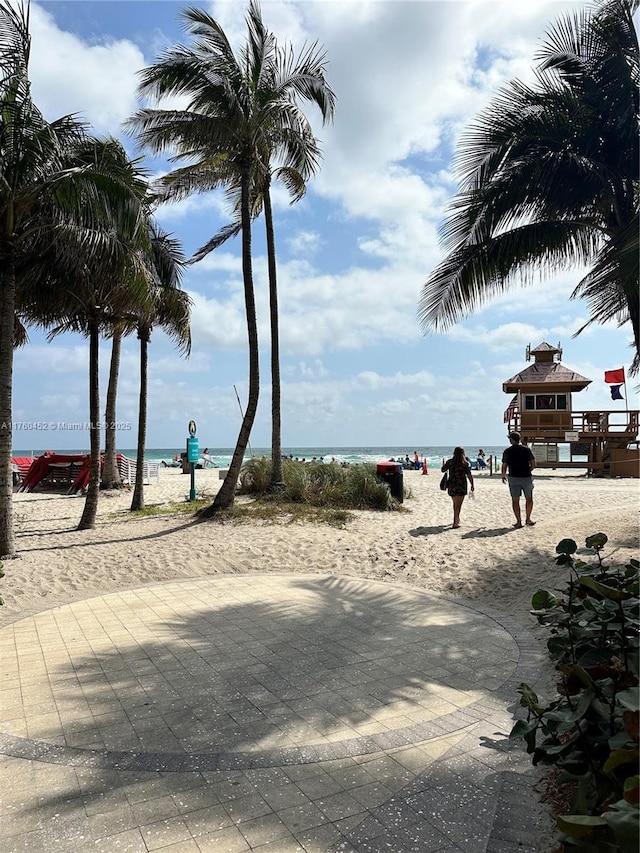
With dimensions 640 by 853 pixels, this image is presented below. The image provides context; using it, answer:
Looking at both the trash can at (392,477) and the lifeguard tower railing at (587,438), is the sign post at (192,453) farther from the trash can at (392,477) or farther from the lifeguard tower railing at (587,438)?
the lifeguard tower railing at (587,438)

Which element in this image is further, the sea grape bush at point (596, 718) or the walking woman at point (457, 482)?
the walking woman at point (457, 482)

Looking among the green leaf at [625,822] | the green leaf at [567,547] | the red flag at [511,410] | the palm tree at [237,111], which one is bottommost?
the green leaf at [625,822]

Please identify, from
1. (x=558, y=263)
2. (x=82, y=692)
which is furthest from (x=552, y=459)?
(x=82, y=692)

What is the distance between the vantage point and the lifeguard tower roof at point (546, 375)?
94.1 ft

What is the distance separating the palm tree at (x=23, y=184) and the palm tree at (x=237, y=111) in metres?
3.26

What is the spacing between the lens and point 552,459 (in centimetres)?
2736

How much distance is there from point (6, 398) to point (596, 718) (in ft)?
28.9

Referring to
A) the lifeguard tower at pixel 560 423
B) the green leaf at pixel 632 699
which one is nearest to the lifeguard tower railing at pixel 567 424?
the lifeguard tower at pixel 560 423

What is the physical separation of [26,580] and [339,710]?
213 inches

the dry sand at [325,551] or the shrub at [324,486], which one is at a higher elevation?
the shrub at [324,486]

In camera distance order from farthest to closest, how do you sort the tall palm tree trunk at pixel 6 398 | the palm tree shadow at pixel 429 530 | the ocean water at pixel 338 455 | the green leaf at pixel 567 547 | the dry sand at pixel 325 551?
A: the ocean water at pixel 338 455 → the palm tree shadow at pixel 429 530 → the tall palm tree trunk at pixel 6 398 → the dry sand at pixel 325 551 → the green leaf at pixel 567 547

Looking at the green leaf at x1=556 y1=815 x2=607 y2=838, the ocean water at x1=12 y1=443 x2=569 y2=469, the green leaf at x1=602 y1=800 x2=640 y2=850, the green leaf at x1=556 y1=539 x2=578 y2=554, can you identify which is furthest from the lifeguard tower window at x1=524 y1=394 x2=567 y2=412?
the green leaf at x1=602 y1=800 x2=640 y2=850

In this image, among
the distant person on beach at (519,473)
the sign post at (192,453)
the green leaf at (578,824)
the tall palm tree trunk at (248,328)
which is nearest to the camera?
the green leaf at (578,824)

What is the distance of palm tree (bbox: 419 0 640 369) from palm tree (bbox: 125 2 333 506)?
5.05m
